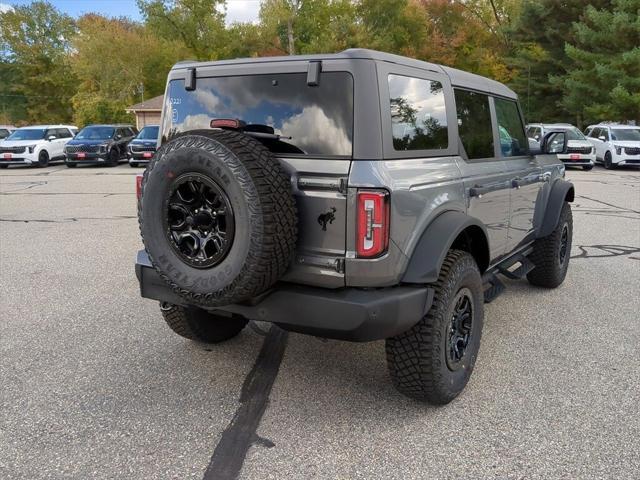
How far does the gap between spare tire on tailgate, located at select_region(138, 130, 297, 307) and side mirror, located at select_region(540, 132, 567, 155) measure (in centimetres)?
331

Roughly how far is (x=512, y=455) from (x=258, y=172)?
1877mm

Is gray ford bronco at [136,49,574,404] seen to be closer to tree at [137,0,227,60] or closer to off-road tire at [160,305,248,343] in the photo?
off-road tire at [160,305,248,343]

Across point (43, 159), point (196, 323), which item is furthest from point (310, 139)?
point (43, 159)

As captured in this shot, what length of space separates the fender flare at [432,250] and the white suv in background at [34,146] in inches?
858

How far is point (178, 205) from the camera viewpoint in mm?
2850

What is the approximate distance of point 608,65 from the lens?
2559 centimetres

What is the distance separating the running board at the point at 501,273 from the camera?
4.07m

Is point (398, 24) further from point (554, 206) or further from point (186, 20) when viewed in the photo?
point (554, 206)

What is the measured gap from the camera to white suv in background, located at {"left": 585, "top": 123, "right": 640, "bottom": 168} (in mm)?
20078

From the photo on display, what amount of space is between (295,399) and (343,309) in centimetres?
87

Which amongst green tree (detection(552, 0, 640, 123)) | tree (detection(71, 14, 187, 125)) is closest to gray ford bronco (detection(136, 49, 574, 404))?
green tree (detection(552, 0, 640, 123))

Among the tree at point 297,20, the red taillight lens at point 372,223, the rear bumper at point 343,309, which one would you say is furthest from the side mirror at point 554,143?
the tree at point 297,20

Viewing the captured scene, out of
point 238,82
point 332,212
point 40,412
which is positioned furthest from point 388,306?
point 40,412

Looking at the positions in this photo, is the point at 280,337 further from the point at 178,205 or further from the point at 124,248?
the point at 124,248
